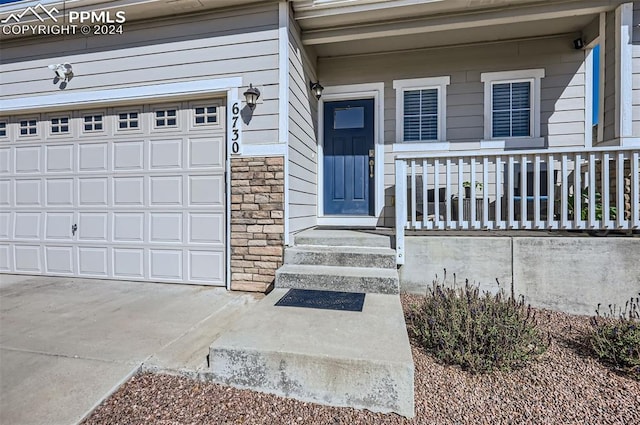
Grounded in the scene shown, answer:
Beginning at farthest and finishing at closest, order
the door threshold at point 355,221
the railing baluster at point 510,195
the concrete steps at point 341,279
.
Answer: the door threshold at point 355,221, the railing baluster at point 510,195, the concrete steps at point 341,279

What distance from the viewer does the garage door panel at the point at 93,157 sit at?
4426 mm

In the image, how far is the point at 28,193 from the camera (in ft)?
15.4

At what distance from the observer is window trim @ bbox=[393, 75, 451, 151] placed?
4.80 metres

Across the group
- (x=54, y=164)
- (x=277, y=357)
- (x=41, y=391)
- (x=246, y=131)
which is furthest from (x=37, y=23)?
(x=277, y=357)

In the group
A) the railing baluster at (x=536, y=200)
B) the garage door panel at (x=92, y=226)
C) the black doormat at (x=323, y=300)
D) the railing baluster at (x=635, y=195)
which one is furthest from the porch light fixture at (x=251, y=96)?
the railing baluster at (x=635, y=195)

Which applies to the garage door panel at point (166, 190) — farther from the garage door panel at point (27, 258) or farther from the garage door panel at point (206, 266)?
the garage door panel at point (27, 258)

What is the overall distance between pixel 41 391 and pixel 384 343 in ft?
6.71

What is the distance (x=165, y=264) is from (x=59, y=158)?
87.0 inches

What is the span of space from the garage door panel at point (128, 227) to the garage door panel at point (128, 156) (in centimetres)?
63

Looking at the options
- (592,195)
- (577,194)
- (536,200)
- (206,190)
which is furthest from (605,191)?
(206,190)

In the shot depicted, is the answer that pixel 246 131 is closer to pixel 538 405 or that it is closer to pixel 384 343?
pixel 384 343

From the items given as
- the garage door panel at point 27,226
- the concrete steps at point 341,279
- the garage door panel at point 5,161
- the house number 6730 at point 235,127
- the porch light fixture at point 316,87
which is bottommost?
the concrete steps at point 341,279

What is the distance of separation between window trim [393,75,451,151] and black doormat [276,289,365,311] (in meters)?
2.67

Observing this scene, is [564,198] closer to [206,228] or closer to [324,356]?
[324,356]
